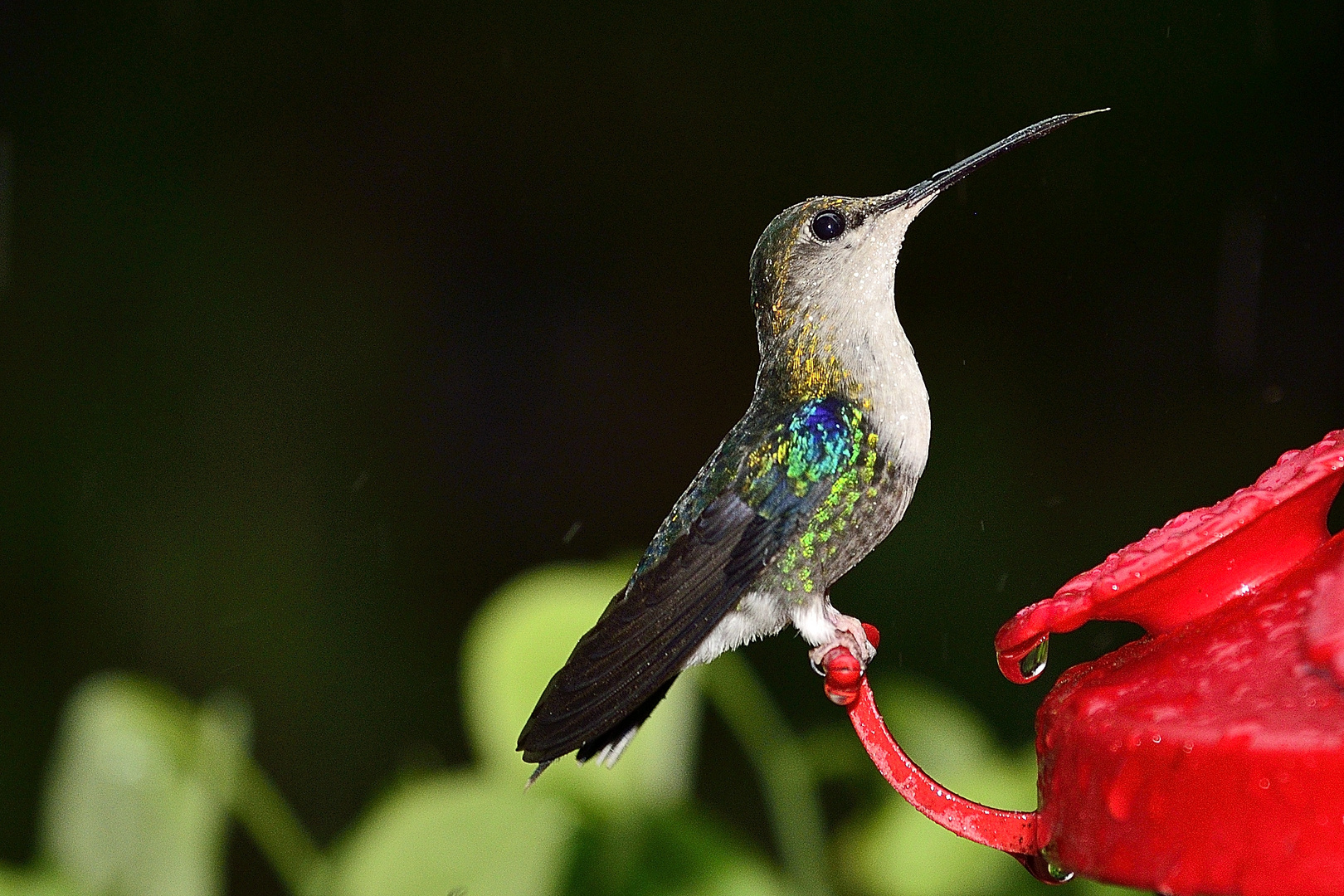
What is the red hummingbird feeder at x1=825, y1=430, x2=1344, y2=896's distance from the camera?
0.69m

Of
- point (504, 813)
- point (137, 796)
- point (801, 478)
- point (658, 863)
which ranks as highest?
point (801, 478)

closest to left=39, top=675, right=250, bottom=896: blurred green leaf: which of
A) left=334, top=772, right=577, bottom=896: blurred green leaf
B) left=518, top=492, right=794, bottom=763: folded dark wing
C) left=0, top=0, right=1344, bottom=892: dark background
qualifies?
left=334, top=772, right=577, bottom=896: blurred green leaf

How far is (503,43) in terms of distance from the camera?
351 centimetres

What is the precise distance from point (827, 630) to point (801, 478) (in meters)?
0.11

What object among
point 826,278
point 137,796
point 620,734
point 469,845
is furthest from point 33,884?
point 826,278

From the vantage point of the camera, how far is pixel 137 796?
4.72 ft

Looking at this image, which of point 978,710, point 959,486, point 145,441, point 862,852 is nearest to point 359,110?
point 145,441

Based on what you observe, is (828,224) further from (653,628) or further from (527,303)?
(527,303)

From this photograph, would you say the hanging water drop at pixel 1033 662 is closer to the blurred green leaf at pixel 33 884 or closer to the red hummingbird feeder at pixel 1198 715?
the red hummingbird feeder at pixel 1198 715

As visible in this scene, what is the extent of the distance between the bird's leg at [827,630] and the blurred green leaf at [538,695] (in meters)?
0.47

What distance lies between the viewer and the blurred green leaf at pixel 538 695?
1.44m

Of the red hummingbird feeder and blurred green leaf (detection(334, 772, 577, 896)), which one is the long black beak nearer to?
the red hummingbird feeder

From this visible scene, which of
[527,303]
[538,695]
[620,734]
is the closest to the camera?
[620,734]

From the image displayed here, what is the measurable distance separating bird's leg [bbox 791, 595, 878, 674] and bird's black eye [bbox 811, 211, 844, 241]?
0.91ft
